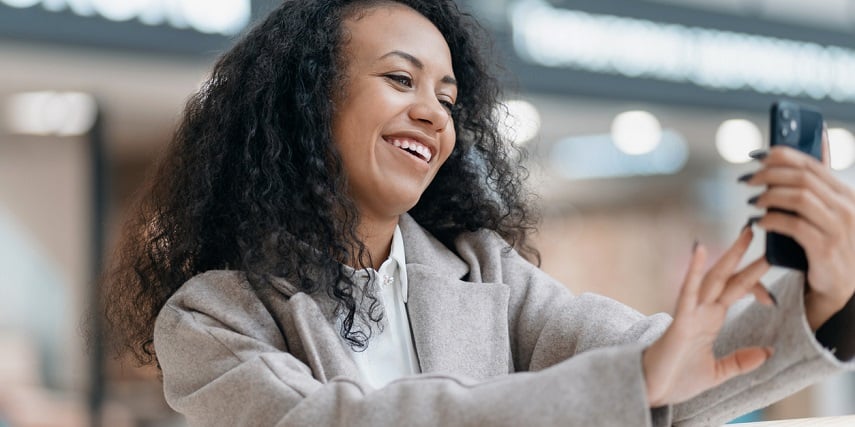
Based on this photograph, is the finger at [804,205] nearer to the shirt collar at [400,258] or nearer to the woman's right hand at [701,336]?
the woman's right hand at [701,336]

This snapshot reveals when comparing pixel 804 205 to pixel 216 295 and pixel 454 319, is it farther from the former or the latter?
pixel 216 295

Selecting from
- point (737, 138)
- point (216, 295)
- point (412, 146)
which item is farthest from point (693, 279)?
point (737, 138)

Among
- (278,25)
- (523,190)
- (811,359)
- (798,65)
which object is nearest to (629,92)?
(798,65)

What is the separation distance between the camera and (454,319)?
157 centimetres

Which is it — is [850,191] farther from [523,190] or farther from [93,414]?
[93,414]

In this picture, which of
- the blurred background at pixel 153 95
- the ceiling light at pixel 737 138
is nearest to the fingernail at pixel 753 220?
the blurred background at pixel 153 95

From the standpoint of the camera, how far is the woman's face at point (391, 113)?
5.08ft

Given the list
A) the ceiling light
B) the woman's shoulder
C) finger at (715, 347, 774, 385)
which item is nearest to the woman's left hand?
finger at (715, 347, 774, 385)

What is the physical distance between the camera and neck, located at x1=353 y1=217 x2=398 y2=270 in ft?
5.29

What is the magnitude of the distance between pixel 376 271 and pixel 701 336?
59cm

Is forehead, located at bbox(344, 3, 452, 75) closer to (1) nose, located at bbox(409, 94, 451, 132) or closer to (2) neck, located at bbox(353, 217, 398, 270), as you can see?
(1) nose, located at bbox(409, 94, 451, 132)

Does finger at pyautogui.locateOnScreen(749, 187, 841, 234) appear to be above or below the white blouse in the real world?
above

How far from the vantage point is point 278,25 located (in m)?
1.67

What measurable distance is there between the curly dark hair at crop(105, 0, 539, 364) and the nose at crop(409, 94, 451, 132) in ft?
0.42
